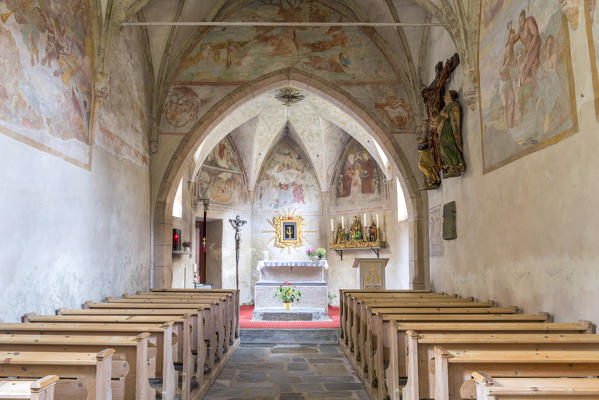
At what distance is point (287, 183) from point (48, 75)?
41.1 feet

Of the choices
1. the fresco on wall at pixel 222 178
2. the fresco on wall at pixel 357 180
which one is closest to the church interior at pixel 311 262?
the fresco on wall at pixel 222 178

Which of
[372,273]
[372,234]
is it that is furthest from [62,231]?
[372,234]

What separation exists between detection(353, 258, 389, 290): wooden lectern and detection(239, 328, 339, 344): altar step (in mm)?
4570

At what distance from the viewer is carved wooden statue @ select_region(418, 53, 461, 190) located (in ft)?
26.8

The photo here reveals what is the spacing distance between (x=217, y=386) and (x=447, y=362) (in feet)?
13.2

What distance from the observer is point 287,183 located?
18203mm

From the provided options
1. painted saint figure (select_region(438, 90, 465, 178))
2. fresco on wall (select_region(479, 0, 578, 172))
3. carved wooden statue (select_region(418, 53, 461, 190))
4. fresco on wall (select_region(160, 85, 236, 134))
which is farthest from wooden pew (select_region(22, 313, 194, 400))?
fresco on wall (select_region(160, 85, 236, 134))

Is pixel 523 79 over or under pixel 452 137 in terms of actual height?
over

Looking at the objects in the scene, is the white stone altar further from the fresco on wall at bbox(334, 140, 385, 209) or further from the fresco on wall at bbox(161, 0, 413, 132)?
the fresco on wall at bbox(161, 0, 413, 132)

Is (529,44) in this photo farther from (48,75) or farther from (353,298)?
(48,75)

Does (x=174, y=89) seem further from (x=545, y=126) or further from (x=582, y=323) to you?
(x=582, y=323)

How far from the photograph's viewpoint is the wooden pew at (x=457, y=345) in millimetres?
3459

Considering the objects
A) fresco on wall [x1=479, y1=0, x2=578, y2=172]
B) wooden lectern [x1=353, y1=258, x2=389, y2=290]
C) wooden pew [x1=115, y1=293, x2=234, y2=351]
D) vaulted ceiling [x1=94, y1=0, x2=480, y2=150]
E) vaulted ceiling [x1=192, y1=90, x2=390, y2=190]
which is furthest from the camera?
vaulted ceiling [x1=192, y1=90, x2=390, y2=190]

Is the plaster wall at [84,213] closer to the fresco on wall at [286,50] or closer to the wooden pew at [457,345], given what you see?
the fresco on wall at [286,50]
